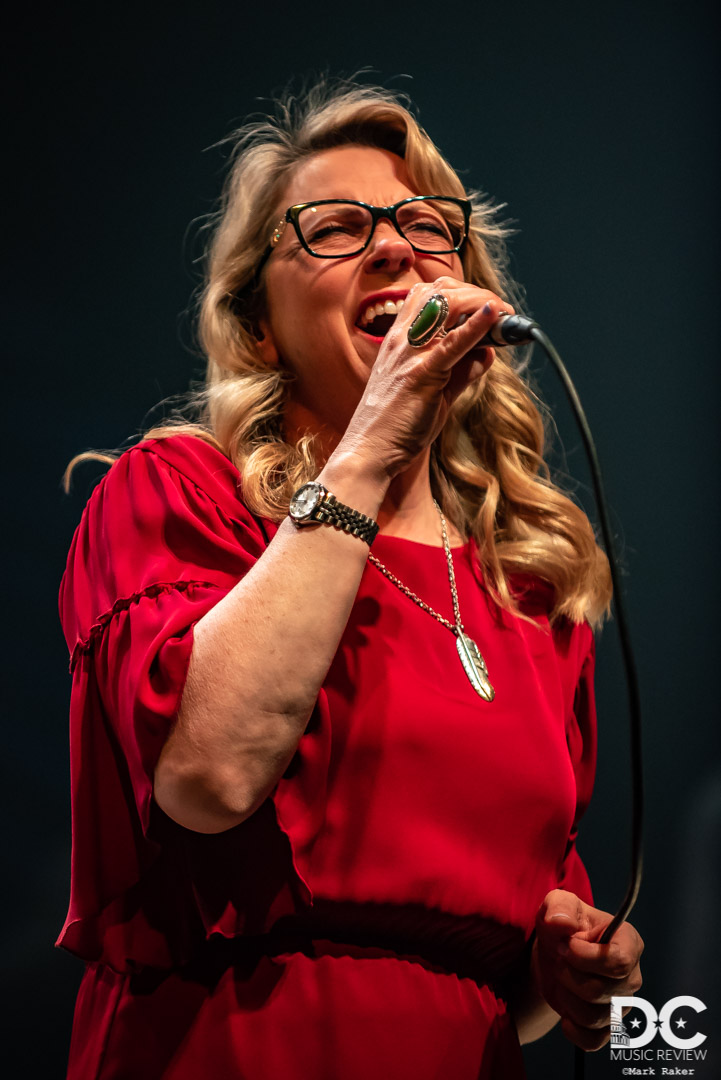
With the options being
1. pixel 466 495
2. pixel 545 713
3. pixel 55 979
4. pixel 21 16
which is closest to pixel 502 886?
pixel 545 713

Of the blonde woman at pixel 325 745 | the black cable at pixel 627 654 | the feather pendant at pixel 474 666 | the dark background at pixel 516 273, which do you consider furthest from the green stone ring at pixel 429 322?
the dark background at pixel 516 273

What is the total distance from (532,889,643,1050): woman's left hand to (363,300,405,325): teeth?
0.71 metres

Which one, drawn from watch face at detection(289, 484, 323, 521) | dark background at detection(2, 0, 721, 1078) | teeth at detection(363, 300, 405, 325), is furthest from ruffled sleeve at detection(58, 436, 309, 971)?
dark background at detection(2, 0, 721, 1078)

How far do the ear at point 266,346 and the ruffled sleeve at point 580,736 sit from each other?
0.55 meters

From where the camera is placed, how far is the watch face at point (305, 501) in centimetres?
96

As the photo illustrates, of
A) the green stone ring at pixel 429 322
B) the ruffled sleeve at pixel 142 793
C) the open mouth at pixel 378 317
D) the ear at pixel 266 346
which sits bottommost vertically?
the ruffled sleeve at pixel 142 793

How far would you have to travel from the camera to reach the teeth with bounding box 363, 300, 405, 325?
4.16ft

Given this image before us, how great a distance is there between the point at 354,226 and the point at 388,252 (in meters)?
0.08

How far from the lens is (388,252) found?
4.17 ft

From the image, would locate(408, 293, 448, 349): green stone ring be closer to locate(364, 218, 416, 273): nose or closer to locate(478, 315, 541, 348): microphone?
locate(478, 315, 541, 348): microphone

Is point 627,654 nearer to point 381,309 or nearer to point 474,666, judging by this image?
point 474,666

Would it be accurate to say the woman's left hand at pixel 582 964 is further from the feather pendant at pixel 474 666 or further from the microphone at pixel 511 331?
the microphone at pixel 511 331

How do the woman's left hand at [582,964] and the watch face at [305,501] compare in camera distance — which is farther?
the woman's left hand at [582,964]

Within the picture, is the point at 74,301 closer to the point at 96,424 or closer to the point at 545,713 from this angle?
the point at 96,424
